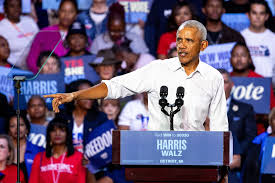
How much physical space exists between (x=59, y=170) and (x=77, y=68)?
144cm

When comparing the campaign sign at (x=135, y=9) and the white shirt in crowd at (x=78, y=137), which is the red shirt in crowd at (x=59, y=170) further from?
the campaign sign at (x=135, y=9)

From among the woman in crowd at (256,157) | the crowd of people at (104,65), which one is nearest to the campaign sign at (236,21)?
the crowd of people at (104,65)

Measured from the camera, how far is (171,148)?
2842 mm

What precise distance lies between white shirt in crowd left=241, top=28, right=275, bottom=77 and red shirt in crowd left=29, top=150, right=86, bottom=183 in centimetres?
239

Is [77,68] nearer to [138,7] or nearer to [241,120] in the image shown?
[138,7]

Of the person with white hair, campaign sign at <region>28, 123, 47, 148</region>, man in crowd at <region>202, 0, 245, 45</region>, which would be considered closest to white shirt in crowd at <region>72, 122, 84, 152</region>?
campaign sign at <region>28, 123, 47, 148</region>

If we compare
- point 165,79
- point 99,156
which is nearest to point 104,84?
point 165,79

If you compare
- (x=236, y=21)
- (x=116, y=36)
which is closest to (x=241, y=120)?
(x=236, y=21)

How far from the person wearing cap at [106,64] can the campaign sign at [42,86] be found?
1.49ft

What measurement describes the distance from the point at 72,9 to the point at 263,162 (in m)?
3.00

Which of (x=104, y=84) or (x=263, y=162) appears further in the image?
(x=263, y=162)

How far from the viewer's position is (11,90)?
677cm

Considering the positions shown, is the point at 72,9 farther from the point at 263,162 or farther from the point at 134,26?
the point at 263,162

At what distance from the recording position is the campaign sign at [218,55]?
6.70m
